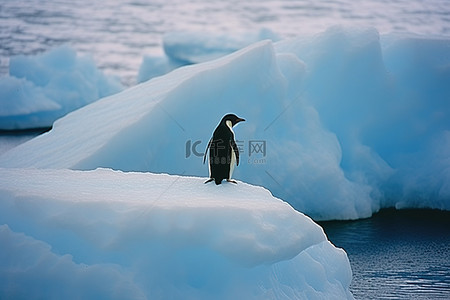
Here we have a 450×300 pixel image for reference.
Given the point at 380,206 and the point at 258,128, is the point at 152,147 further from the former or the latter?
the point at 380,206

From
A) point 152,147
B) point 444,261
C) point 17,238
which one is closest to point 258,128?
point 152,147

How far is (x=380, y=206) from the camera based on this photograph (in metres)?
6.67

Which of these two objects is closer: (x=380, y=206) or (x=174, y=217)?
(x=174, y=217)

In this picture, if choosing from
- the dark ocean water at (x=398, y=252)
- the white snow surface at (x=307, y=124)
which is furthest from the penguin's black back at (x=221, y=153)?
the white snow surface at (x=307, y=124)

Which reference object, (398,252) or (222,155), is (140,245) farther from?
(398,252)

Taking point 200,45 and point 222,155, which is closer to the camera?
point 222,155

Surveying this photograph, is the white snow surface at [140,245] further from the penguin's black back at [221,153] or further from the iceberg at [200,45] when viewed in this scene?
the iceberg at [200,45]

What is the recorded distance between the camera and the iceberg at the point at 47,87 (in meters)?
9.64

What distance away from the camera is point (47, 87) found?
10047 millimetres

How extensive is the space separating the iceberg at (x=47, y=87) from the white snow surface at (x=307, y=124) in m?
2.88

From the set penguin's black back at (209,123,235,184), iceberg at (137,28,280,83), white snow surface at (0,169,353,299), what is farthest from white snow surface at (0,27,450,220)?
iceberg at (137,28,280,83)

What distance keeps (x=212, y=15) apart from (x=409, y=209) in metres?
16.1

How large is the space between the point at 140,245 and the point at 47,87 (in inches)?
286

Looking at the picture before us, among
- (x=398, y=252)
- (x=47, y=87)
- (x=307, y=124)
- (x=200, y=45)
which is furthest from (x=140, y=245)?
(x=200, y=45)
